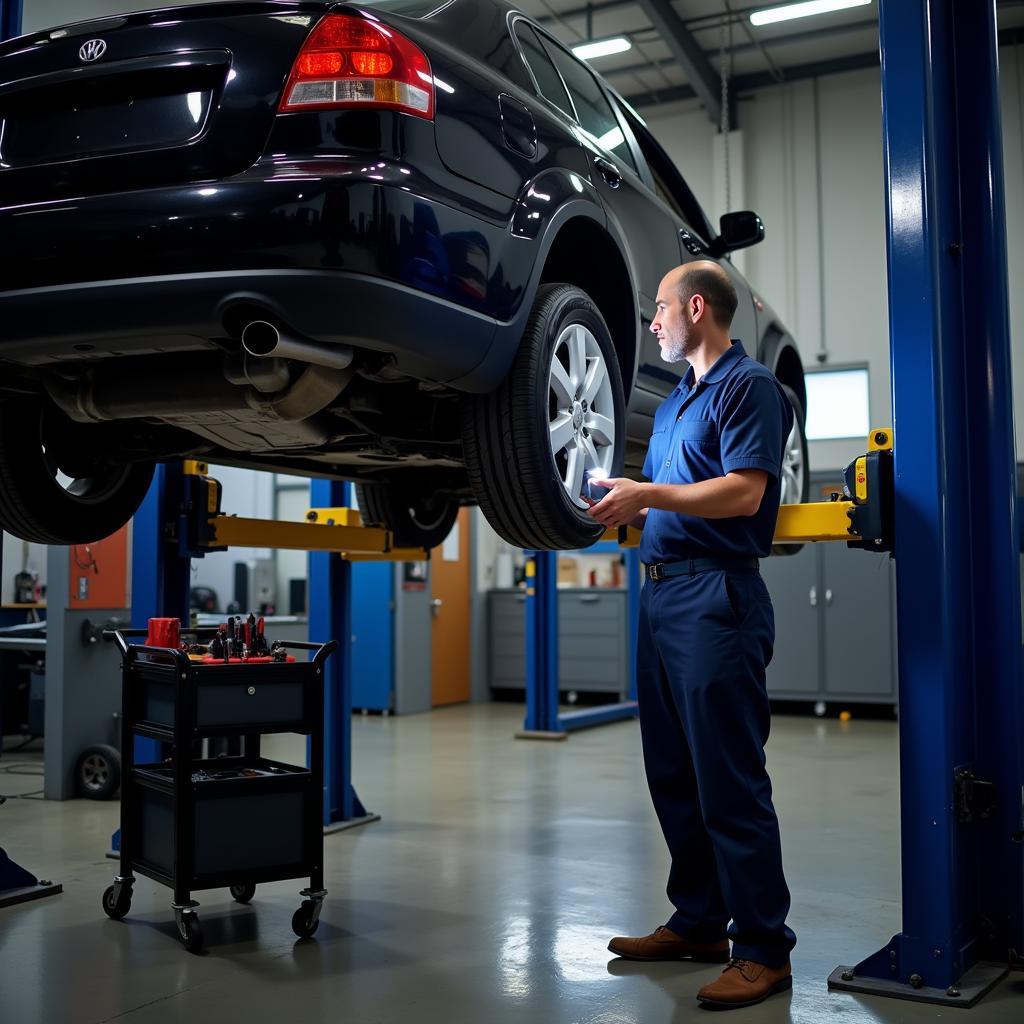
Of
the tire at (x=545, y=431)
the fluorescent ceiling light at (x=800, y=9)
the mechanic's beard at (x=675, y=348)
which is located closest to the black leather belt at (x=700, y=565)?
the tire at (x=545, y=431)

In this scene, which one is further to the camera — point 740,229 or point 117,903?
point 740,229

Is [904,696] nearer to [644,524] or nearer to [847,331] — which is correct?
[644,524]

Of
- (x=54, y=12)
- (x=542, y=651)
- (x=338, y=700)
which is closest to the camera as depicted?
(x=338, y=700)

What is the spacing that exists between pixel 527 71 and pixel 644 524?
115 centimetres

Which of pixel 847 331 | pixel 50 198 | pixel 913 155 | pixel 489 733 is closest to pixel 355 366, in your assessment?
pixel 50 198

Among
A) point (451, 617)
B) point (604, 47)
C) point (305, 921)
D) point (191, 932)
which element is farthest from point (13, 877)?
point (604, 47)

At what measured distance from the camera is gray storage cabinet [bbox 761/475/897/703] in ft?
30.1

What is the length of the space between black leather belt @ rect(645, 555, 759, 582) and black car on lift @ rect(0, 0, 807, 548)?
0.21m

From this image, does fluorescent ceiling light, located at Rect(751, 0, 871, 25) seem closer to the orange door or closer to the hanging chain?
the hanging chain

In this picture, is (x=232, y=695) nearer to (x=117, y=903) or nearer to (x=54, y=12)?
(x=117, y=903)

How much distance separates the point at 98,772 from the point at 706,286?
4.03 m

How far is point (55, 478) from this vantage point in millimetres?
3195

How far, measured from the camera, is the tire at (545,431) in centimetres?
244

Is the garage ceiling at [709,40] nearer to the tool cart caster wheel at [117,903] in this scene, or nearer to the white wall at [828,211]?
the white wall at [828,211]
